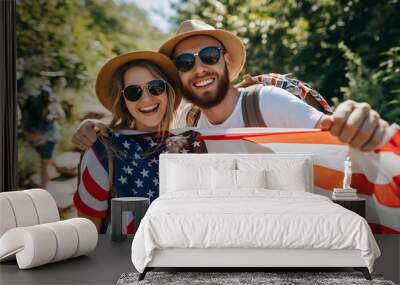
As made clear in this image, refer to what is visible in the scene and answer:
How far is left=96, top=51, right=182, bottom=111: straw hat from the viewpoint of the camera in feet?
20.0

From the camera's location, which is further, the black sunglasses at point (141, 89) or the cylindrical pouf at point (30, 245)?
the black sunglasses at point (141, 89)

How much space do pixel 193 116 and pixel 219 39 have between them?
0.81m

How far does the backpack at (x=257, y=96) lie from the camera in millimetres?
6082

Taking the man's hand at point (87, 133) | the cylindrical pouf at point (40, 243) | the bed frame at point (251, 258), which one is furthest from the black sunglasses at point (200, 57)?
the bed frame at point (251, 258)

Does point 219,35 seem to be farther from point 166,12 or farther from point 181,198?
point 181,198

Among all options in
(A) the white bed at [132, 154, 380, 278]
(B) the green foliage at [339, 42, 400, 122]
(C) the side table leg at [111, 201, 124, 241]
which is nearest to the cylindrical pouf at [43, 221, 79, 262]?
(A) the white bed at [132, 154, 380, 278]

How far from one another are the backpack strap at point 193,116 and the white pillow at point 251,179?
0.85m

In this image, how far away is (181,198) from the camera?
4.83 meters

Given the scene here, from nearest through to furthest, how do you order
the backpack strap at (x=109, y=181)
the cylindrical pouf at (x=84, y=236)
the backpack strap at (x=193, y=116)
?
the cylindrical pouf at (x=84, y=236), the backpack strap at (x=193, y=116), the backpack strap at (x=109, y=181)

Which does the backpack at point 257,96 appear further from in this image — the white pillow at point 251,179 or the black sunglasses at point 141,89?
the white pillow at point 251,179

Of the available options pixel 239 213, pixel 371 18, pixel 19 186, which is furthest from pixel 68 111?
pixel 371 18

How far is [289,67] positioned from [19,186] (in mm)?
3040

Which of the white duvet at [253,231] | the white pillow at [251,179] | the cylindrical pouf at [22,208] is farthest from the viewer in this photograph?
the white pillow at [251,179]

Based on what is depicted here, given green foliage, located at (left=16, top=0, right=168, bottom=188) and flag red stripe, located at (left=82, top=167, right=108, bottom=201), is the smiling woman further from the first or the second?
green foliage, located at (left=16, top=0, right=168, bottom=188)
